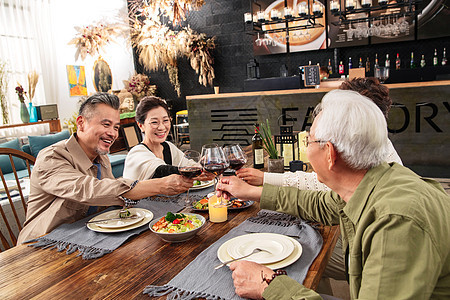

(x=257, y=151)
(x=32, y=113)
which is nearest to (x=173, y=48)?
(x=32, y=113)

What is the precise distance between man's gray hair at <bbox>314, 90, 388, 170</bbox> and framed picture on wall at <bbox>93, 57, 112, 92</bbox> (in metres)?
8.57

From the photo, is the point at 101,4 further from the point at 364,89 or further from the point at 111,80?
the point at 364,89

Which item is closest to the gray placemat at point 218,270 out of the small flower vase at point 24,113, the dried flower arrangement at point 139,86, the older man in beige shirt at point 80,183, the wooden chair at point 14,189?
the older man in beige shirt at point 80,183

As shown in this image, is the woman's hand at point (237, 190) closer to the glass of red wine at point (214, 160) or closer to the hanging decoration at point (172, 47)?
the glass of red wine at point (214, 160)

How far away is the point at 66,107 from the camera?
27.0 feet

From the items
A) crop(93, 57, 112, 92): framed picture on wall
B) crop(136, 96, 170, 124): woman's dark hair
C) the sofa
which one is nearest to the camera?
crop(136, 96, 170, 124): woman's dark hair

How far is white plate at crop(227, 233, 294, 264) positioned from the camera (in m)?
1.20

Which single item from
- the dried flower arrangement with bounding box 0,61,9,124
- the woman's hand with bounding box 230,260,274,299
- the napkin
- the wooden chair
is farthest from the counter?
the woman's hand with bounding box 230,260,274,299

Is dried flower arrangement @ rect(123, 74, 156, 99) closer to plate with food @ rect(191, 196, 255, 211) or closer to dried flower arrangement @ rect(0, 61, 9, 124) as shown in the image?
dried flower arrangement @ rect(0, 61, 9, 124)

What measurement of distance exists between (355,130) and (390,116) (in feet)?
14.0

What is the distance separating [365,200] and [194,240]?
691 mm

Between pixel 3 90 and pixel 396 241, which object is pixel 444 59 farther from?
pixel 3 90

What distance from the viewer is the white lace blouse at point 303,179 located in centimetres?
178

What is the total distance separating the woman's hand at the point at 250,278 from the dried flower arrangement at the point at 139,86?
8801 mm
